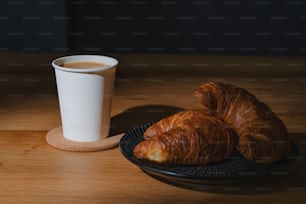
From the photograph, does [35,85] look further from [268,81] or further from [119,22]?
[119,22]

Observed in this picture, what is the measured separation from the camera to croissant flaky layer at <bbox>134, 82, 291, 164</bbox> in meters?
0.51

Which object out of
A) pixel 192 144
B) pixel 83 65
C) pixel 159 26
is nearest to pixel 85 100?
pixel 83 65

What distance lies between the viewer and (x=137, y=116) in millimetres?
726

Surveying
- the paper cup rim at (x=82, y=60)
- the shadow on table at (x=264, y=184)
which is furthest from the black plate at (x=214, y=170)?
the paper cup rim at (x=82, y=60)

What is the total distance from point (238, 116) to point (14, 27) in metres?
1.35

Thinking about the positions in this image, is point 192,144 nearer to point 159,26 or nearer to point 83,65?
point 83,65

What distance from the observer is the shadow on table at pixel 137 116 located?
679 millimetres

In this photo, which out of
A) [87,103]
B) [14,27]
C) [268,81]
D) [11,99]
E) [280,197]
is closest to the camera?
[280,197]

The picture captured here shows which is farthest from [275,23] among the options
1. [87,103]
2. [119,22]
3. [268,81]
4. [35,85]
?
[87,103]

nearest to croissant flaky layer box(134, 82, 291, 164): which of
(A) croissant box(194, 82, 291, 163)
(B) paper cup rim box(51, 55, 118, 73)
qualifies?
(A) croissant box(194, 82, 291, 163)

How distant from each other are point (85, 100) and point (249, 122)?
0.20 metres

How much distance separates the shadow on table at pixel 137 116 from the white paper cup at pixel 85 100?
0.12 ft

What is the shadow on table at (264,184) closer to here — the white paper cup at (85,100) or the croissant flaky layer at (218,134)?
the croissant flaky layer at (218,134)

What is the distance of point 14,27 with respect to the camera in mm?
1755
